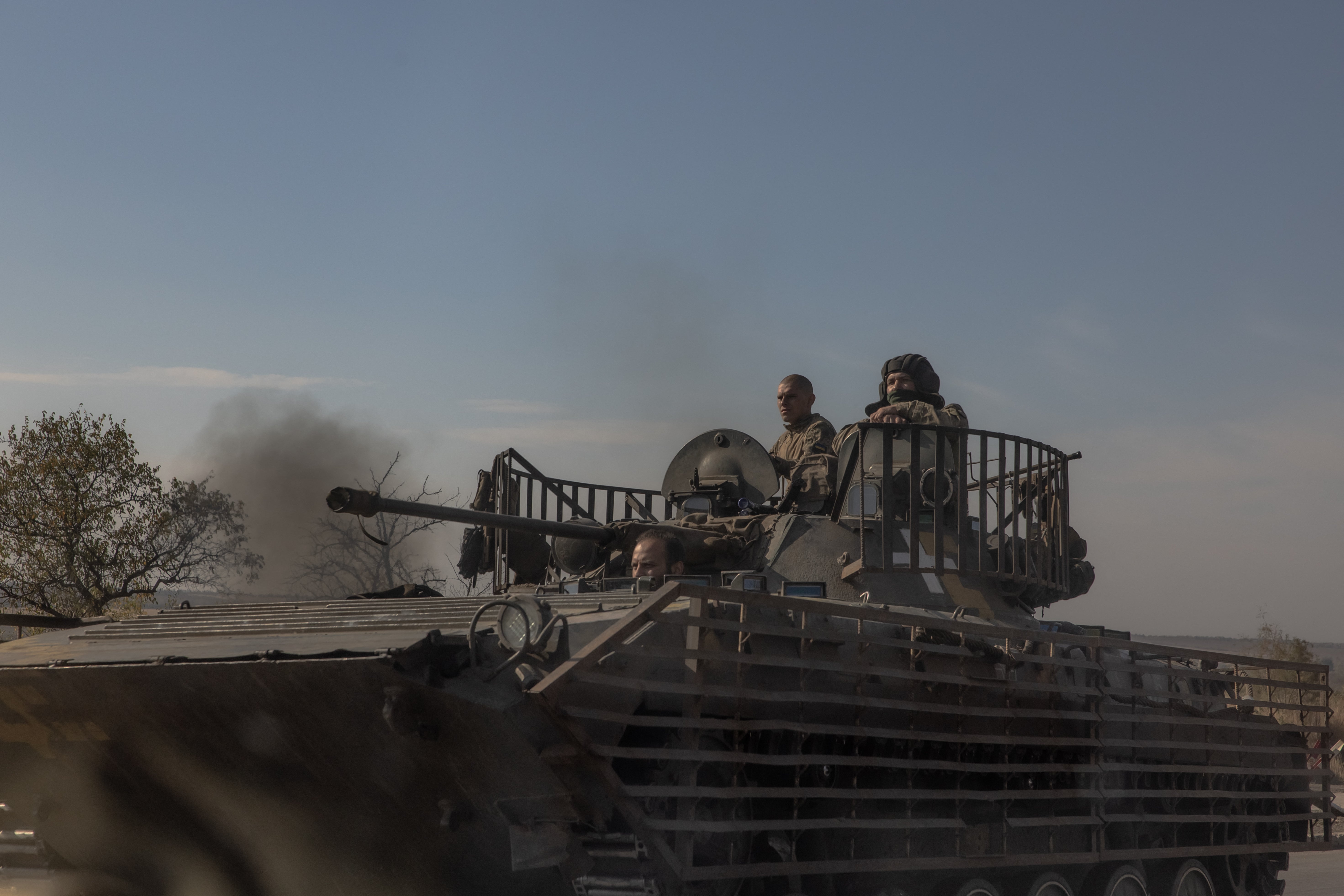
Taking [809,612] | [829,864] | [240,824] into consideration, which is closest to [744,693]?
[809,612]

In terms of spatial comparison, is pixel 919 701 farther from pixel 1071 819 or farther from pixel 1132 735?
pixel 1132 735

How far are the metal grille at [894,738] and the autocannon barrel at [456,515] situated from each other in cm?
185

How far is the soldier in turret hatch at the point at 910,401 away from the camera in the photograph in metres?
9.54

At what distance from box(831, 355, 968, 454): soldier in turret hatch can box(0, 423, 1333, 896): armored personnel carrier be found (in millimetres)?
515

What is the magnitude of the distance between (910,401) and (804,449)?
89 centimetres

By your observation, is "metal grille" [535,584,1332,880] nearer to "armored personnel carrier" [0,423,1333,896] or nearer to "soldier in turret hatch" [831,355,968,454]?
"armored personnel carrier" [0,423,1333,896]

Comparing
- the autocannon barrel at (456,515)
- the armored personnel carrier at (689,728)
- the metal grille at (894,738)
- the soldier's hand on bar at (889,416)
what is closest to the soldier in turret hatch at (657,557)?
the armored personnel carrier at (689,728)

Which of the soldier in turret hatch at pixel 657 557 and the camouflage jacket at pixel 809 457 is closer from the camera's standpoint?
the soldier in turret hatch at pixel 657 557

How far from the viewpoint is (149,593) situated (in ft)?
69.3

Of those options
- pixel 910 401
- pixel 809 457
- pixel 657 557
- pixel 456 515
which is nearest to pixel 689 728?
pixel 657 557

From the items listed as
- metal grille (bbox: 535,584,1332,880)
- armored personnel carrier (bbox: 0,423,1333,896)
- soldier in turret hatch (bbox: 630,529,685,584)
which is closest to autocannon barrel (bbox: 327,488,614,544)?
armored personnel carrier (bbox: 0,423,1333,896)

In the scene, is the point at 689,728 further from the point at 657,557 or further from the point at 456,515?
the point at 456,515

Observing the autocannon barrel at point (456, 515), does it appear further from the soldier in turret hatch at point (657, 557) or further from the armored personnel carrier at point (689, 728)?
the soldier in turret hatch at point (657, 557)

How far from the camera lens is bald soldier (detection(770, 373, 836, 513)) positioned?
9422mm
